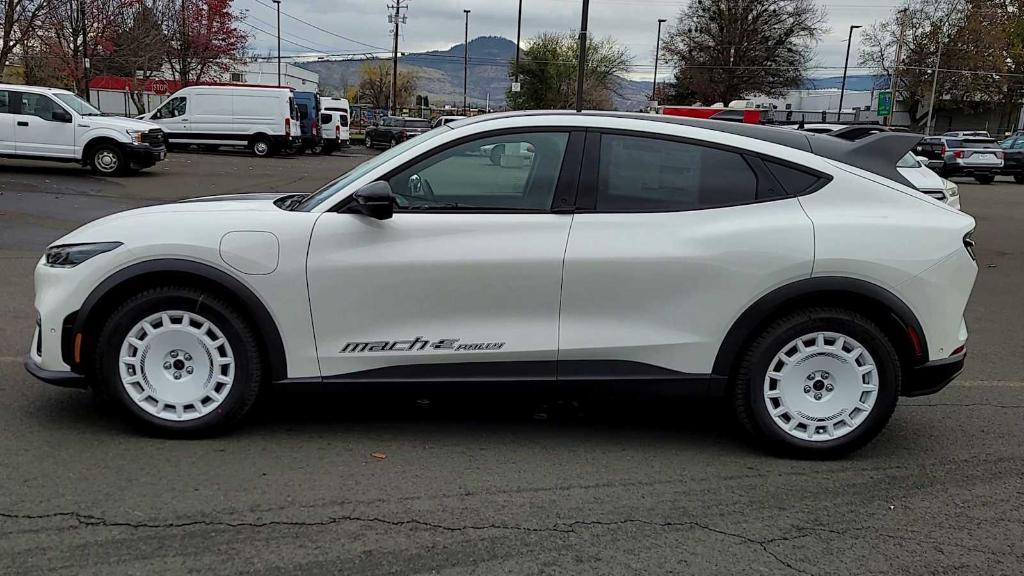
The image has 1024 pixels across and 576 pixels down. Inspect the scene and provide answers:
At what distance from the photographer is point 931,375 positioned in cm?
404

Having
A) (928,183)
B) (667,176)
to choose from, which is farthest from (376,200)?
(928,183)

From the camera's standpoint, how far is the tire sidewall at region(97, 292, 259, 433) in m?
3.88

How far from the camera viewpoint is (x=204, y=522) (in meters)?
3.26

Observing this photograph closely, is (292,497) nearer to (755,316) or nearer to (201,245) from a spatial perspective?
(201,245)

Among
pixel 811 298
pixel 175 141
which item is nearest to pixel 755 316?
pixel 811 298

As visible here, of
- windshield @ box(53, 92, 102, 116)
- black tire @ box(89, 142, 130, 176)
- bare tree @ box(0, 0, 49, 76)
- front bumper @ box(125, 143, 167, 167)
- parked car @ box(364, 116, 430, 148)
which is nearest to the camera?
windshield @ box(53, 92, 102, 116)

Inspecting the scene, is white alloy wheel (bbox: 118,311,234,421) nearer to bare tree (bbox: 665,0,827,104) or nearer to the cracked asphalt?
the cracked asphalt

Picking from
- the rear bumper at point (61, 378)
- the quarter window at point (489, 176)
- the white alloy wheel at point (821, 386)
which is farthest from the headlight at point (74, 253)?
the white alloy wheel at point (821, 386)

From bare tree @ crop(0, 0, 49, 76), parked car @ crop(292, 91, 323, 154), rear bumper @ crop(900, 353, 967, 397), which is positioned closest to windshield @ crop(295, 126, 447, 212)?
rear bumper @ crop(900, 353, 967, 397)

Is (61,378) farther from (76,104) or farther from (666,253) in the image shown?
(76,104)

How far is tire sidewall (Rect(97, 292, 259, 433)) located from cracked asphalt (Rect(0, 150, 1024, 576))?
15 cm

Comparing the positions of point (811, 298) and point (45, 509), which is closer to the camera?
point (45, 509)

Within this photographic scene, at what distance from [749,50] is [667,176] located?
58.8 m

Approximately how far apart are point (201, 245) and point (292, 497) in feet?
4.09
